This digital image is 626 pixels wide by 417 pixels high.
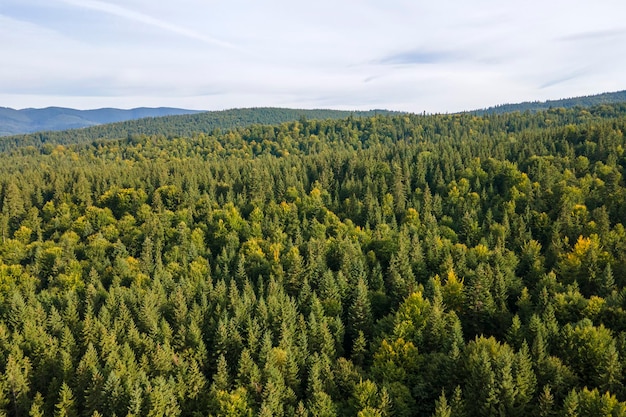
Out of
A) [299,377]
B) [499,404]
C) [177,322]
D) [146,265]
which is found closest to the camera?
[499,404]

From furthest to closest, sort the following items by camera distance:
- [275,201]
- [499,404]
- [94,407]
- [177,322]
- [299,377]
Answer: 1. [275,201]
2. [177,322]
3. [299,377]
4. [94,407]
5. [499,404]

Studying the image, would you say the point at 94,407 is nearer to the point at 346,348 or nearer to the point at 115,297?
the point at 115,297

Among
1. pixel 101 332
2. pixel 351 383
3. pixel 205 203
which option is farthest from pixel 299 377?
Answer: pixel 205 203

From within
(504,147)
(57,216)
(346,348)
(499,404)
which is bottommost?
(346,348)

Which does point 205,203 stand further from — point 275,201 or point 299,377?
point 299,377

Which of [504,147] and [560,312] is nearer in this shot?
[560,312]

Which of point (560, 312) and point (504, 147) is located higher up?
point (504, 147)

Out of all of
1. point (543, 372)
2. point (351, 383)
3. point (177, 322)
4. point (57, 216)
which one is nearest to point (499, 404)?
point (543, 372)
